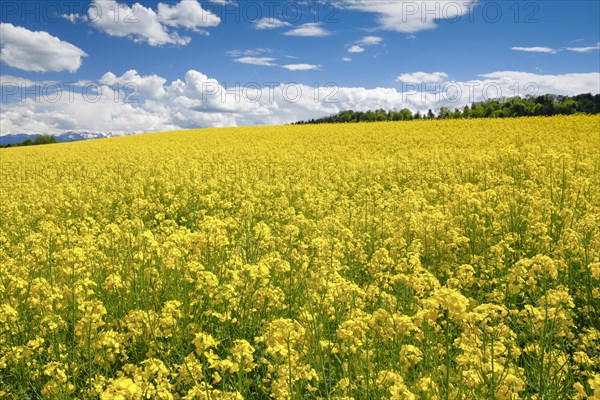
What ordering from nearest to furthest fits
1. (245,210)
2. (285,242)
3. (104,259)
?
(104,259), (285,242), (245,210)

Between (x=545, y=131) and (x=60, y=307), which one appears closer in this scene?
(x=60, y=307)

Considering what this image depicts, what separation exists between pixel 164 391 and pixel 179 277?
91.4 inches

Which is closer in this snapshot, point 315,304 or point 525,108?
point 315,304

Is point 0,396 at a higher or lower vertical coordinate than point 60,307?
lower

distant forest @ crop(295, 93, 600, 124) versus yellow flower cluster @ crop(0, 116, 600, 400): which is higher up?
distant forest @ crop(295, 93, 600, 124)

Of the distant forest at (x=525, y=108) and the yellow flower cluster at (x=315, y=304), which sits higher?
the distant forest at (x=525, y=108)

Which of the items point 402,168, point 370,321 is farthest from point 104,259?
point 402,168

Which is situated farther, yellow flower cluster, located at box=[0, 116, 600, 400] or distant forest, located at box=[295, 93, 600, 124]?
distant forest, located at box=[295, 93, 600, 124]

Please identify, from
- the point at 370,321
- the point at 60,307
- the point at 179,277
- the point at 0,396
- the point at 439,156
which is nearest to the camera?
the point at 370,321

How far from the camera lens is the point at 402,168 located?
14219 mm

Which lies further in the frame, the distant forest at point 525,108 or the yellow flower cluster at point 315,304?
the distant forest at point 525,108

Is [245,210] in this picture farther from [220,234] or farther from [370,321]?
[370,321]

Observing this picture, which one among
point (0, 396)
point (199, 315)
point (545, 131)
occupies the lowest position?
point (0, 396)

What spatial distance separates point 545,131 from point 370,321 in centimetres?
2287
